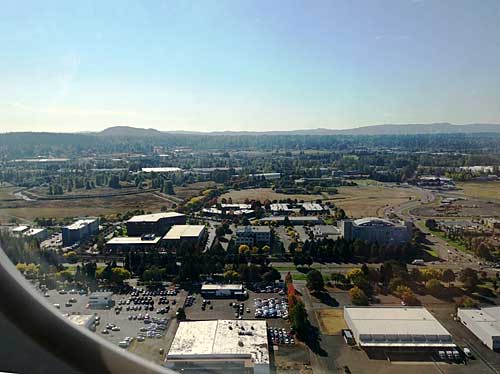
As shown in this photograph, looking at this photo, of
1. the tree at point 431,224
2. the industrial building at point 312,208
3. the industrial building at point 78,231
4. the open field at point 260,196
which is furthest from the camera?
the open field at point 260,196

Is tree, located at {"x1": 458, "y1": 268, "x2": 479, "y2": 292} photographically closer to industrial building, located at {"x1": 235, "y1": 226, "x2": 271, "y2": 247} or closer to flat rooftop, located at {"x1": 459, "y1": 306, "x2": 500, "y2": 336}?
flat rooftop, located at {"x1": 459, "y1": 306, "x2": 500, "y2": 336}

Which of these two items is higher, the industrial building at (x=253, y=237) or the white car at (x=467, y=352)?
the industrial building at (x=253, y=237)

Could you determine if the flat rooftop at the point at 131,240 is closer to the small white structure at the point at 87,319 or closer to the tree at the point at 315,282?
the tree at the point at 315,282

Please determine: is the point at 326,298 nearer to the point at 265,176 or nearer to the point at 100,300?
the point at 100,300

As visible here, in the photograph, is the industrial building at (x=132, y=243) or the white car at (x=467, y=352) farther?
the industrial building at (x=132, y=243)

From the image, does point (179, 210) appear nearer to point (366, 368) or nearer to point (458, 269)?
point (458, 269)

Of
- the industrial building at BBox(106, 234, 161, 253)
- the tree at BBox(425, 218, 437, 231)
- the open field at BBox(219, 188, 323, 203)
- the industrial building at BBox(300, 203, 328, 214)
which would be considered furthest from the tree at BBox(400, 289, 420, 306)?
the open field at BBox(219, 188, 323, 203)

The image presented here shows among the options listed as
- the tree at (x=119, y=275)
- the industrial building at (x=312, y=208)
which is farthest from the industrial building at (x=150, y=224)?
the industrial building at (x=312, y=208)

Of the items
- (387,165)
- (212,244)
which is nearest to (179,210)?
(212,244)
